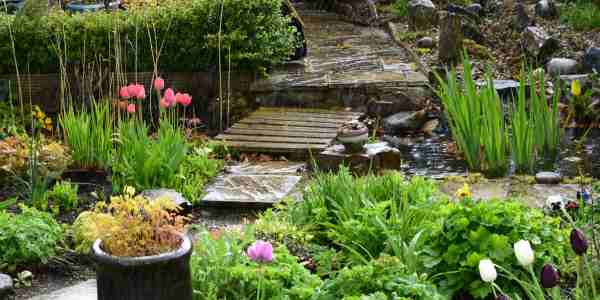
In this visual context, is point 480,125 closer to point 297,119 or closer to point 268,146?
point 268,146

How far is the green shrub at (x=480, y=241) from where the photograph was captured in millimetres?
4285

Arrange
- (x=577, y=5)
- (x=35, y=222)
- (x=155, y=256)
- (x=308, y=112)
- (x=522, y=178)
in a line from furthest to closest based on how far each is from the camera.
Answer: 1. (x=577, y=5)
2. (x=308, y=112)
3. (x=522, y=178)
4. (x=35, y=222)
5. (x=155, y=256)

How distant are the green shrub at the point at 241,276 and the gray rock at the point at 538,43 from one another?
673 cm

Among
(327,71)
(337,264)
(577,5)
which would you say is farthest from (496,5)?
(337,264)

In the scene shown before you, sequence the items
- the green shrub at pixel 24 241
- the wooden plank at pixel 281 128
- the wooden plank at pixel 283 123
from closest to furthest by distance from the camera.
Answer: the green shrub at pixel 24 241
the wooden plank at pixel 281 128
the wooden plank at pixel 283 123

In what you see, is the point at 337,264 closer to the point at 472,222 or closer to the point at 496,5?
the point at 472,222

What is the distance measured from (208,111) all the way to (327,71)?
4.78 ft

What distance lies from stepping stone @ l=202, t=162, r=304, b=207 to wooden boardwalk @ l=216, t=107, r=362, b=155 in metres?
0.45

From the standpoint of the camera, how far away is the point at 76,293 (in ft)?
15.2

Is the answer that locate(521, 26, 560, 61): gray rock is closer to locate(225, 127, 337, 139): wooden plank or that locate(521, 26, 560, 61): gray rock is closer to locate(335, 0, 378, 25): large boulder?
locate(335, 0, 378, 25): large boulder

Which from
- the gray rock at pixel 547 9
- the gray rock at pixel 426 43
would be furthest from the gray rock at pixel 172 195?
the gray rock at pixel 547 9

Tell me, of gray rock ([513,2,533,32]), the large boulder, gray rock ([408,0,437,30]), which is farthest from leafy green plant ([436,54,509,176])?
the large boulder

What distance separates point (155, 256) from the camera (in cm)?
359

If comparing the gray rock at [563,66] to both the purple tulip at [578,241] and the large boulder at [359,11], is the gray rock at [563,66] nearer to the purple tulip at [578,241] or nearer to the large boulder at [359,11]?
the large boulder at [359,11]
